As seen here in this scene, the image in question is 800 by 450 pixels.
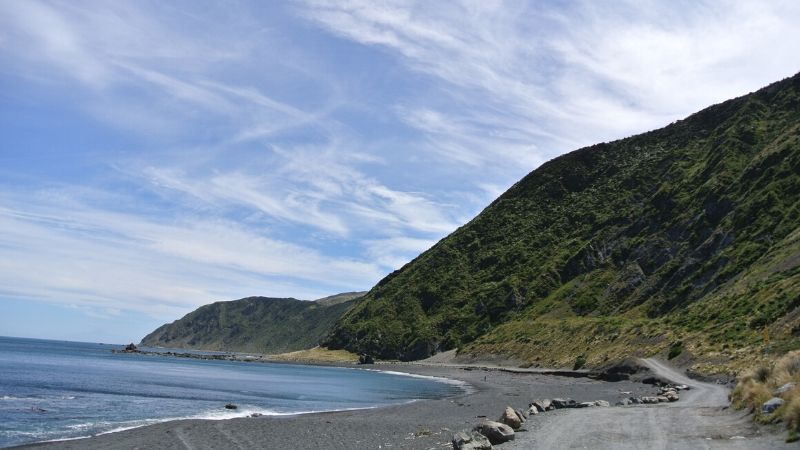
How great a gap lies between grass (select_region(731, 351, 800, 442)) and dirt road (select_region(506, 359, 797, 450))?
47cm

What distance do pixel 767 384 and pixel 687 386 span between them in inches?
813

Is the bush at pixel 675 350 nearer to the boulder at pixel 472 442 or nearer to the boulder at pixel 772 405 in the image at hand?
the boulder at pixel 772 405

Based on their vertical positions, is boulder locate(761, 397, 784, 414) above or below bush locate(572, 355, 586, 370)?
above

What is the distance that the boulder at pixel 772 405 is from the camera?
18673 millimetres

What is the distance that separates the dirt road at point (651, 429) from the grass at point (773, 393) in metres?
0.47

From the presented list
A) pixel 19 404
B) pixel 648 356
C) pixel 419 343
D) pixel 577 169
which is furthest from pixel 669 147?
pixel 19 404

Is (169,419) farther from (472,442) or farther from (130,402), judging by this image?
(472,442)

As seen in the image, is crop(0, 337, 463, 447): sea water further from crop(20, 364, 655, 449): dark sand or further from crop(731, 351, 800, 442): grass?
crop(731, 351, 800, 442): grass

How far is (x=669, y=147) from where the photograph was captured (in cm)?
17512

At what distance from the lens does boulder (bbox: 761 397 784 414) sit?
18.7 meters

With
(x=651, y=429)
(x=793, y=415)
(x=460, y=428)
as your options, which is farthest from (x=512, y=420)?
(x=793, y=415)

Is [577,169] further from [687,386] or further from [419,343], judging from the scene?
[687,386]

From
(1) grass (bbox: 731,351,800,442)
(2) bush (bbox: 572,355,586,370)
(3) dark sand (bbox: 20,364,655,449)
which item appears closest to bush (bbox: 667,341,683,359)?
(2) bush (bbox: 572,355,586,370)

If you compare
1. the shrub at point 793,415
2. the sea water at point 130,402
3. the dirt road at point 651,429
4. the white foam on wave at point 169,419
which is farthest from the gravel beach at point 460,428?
the sea water at point 130,402
